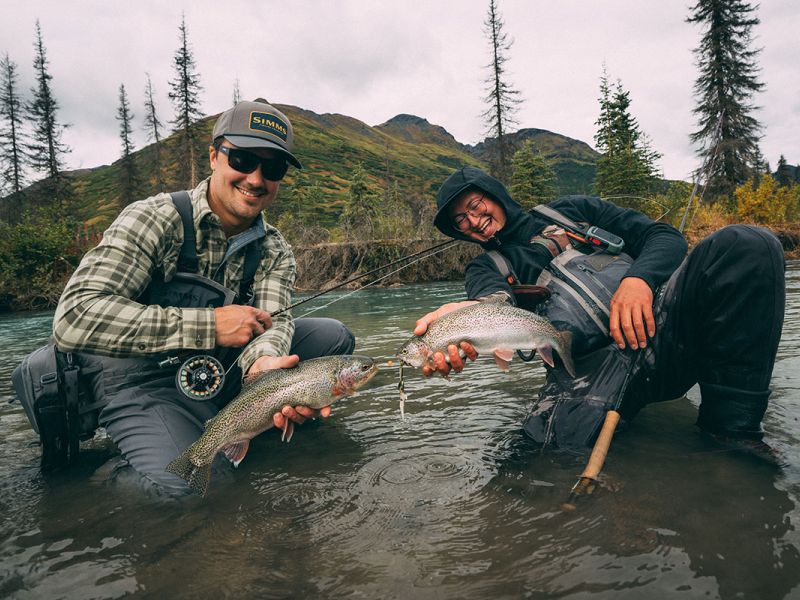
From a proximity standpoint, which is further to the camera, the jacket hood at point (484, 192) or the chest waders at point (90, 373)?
the jacket hood at point (484, 192)

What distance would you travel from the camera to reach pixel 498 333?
305cm

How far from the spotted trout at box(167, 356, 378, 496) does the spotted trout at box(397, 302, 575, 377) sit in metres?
0.51

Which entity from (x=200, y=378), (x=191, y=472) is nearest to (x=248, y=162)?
(x=200, y=378)

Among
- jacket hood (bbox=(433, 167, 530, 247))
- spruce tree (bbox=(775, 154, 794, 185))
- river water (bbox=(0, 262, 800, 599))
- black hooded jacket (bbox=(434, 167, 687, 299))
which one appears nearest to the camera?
river water (bbox=(0, 262, 800, 599))

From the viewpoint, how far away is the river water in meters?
1.78

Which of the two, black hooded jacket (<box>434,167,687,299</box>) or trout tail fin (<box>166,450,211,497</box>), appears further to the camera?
black hooded jacket (<box>434,167,687,299</box>)

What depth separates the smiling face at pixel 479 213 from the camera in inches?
148

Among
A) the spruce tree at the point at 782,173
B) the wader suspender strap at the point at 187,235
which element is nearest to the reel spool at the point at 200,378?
the wader suspender strap at the point at 187,235

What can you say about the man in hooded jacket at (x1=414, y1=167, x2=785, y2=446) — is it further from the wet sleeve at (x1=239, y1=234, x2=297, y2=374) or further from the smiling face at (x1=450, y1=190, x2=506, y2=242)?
the wet sleeve at (x1=239, y1=234, x2=297, y2=374)

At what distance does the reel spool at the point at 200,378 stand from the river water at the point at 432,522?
1.81 feet

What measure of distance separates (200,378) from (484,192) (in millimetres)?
2514

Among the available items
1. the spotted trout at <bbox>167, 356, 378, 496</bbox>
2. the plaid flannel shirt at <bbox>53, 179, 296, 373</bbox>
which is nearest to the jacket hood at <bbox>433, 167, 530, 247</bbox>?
the spotted trout at <bbox>167, 356, 378, 496</bbox>

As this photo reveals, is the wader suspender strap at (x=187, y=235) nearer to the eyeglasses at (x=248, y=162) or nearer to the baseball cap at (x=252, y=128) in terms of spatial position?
the eyeglasses at (x=248, y=162)

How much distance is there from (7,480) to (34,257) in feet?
79.1
